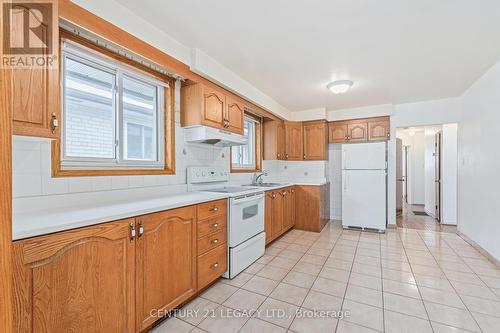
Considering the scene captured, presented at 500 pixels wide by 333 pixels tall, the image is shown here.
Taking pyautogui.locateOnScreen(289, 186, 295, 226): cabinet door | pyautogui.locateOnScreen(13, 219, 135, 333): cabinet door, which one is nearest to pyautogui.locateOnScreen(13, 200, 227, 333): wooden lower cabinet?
pyautogui.locateOnScreen(13, 219, 135, 333): cabinet door

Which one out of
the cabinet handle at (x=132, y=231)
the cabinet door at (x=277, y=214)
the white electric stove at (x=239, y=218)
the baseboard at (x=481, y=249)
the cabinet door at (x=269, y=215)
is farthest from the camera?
the cabinet door at (x=277, y=214)

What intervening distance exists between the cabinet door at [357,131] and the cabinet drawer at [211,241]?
3514 mm

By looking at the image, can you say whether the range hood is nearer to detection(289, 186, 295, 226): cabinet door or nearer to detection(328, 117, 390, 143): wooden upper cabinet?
detection(289, 186, 295, 226): cabinet door

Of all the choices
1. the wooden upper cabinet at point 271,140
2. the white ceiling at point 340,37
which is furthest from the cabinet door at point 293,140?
the white ceiling at point 340,37

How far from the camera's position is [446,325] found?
5.41 feet

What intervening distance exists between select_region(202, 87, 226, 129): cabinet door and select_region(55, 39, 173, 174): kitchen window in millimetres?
396

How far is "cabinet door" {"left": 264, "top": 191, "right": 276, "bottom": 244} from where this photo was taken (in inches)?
126

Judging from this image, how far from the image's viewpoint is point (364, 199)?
4180mm

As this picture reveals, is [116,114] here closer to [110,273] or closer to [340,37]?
[110,273]

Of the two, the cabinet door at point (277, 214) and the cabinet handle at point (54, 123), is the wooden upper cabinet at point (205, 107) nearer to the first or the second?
the cabinet handle at point (54, 123)

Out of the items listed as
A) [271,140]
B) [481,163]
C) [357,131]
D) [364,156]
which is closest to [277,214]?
[271,140]

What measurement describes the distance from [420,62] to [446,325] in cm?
261

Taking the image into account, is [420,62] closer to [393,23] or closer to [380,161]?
[393,23]

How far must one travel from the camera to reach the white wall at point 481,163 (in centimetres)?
267
